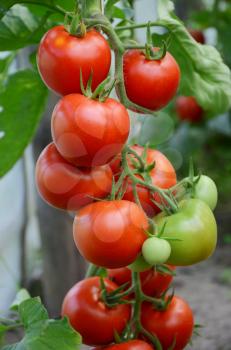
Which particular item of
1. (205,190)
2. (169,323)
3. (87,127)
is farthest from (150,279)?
(87,127)

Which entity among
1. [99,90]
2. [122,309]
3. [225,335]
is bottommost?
[225,335]

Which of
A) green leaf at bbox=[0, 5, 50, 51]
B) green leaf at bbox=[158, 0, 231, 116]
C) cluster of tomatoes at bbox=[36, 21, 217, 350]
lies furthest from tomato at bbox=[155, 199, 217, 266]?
green leaf at bbox=[0, 5, 50, 51]

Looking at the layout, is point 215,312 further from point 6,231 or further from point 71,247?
point 6,231

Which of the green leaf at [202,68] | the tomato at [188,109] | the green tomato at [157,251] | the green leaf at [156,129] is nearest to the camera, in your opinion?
the green tomato at [157,251]

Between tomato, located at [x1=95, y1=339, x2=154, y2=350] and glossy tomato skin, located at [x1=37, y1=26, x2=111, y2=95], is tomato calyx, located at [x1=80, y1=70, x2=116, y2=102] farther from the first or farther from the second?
tomato, located at [x1=95, y1=339, x2=154, y2=350]

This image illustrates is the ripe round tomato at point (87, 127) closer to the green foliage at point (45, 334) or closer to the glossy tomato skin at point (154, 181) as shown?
the glossy tomato skin at point (154, 181)

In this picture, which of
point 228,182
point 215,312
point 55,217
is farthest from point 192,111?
point 55,217

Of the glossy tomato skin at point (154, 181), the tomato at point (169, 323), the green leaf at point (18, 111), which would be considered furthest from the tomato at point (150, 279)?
the green leaf at point (18, 111)
